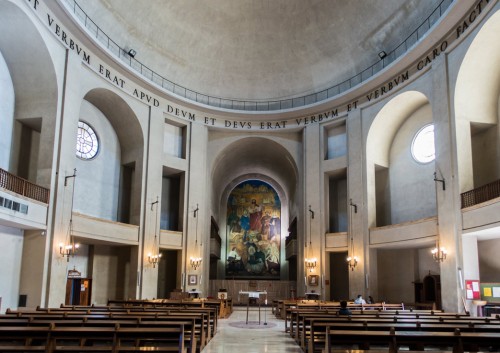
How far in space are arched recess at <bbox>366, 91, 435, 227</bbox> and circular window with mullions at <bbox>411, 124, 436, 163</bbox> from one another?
0.74ft

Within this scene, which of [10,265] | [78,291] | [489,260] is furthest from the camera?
[78,291]

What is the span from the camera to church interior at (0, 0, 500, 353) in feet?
54.6

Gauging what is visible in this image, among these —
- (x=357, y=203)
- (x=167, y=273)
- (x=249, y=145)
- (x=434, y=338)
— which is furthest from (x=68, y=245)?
(x=249, y=145)

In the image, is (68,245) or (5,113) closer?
(5,113)

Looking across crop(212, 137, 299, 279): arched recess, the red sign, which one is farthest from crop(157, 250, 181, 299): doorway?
the red sign

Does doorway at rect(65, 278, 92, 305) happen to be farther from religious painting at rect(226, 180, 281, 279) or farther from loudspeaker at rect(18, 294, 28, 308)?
religious painting at rect(226, 180, 281, 279)

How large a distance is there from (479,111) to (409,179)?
5.99m

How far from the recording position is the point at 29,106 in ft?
58.5

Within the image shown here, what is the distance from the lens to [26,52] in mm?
17000

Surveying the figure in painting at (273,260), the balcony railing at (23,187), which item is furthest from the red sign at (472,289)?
the figure in painting at (273,260)

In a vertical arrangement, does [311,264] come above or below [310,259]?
below

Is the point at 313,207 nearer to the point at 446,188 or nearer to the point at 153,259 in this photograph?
the point at 153,259

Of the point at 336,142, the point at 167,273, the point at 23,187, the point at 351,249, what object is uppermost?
the point at 336,142

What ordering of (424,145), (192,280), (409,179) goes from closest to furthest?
(424,145) < (409,179) < (192,280)
